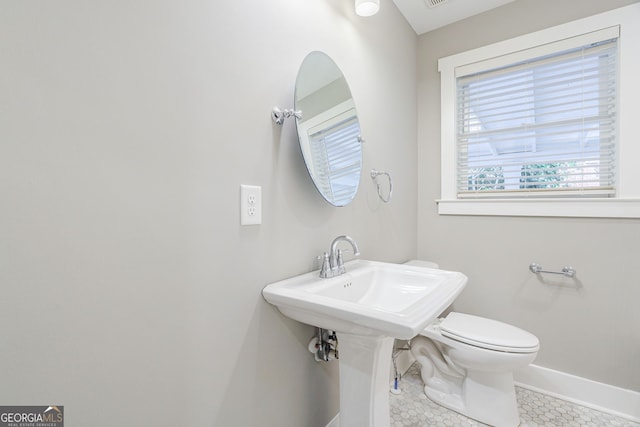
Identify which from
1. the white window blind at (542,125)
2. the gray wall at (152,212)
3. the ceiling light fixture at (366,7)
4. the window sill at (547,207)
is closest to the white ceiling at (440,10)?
the white window blind at (542,125)

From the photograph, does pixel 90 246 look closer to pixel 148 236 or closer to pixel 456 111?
pixel 148 236

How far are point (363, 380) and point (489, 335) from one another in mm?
819

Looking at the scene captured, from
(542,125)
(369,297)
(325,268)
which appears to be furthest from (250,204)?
(542,125)

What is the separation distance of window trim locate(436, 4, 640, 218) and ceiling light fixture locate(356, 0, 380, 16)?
0.93 meters

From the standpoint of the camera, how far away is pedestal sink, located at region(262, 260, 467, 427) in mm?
731

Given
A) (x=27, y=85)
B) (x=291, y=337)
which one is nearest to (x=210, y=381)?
(x=291, y=337)

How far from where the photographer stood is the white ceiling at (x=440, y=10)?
1842mm

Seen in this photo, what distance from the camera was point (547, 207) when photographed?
173 centimetres

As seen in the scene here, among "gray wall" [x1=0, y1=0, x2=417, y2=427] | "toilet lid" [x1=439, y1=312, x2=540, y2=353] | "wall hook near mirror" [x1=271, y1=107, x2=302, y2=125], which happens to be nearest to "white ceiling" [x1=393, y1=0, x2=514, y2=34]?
"gray wall" [x1=0, y1=0, x2=417, y2=427]

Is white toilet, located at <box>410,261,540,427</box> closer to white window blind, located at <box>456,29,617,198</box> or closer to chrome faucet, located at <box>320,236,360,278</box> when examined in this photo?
chrome faucet, located at <box>320,236,360,278</box>

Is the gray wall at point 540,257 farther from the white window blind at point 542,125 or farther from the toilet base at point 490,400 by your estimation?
the toilet base at point 490,400

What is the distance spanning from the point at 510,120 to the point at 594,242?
89 cm

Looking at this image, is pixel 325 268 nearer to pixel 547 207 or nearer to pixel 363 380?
pixel 363 380

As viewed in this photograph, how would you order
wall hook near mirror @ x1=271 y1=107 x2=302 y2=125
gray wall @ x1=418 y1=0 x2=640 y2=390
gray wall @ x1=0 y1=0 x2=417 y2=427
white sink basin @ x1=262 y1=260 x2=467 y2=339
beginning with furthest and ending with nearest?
gray wall @ x1=418 y1=0 x2=640 y2=390 < wall hook near mirror @ x1=271 y1=107 x2=302 y2=125 < white sink basin @ x1=262 y1=260 x2=467 y2=339 < gray wall @ x1=0 y1=0 x2=417 y2=427
